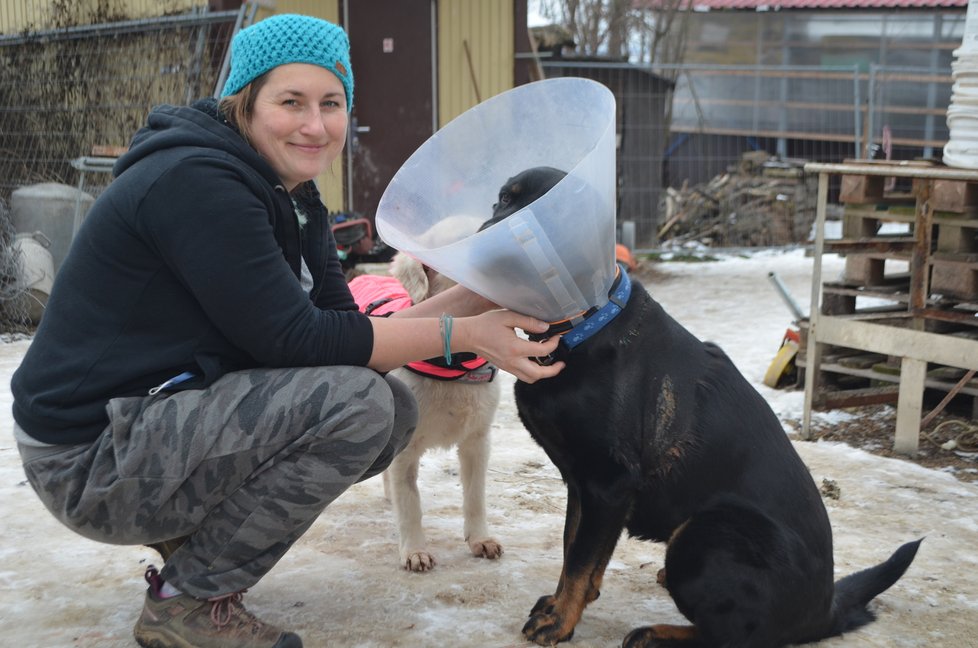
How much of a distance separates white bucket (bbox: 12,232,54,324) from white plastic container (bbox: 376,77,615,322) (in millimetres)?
4966

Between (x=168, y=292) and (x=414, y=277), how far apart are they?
1.00 metres

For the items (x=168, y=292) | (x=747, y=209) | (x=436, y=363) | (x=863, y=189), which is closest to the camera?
(x=168, y=292)

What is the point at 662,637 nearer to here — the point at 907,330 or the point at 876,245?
the point at 907,330

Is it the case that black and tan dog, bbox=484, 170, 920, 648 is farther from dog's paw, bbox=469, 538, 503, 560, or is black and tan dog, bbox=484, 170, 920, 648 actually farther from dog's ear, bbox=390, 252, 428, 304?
dog's ear, bbox=390, 252, 428, 304

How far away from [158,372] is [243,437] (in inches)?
10.0

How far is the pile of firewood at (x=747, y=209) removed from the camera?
1177cm

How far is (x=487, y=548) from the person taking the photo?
2.98m

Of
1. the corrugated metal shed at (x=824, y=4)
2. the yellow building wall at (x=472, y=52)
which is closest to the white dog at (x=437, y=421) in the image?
the yellow building wall at (x=472, y=52)

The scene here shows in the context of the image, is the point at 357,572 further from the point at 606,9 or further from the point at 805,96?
the point at 805,96

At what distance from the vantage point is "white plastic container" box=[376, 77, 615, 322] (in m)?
2.00

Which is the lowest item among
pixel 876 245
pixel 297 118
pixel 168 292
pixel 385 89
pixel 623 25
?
pixel 876 245

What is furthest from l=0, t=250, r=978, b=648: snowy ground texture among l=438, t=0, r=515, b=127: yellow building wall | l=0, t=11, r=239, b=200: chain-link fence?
l=438, t=0, r=515, b=127: yellow building wall

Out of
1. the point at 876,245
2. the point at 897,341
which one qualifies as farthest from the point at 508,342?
the point at 876,245

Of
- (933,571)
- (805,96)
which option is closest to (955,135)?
(933,571)
